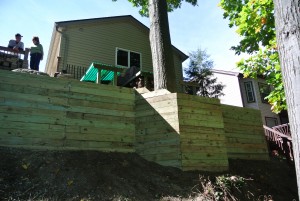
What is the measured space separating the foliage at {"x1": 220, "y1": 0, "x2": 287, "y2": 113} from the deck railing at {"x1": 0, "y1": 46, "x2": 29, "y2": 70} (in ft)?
25.6

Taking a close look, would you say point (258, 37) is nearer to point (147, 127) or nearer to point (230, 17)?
point (230, 17)

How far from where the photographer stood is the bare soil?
4.96 metres

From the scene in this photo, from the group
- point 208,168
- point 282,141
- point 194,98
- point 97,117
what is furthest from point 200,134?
point 282,141

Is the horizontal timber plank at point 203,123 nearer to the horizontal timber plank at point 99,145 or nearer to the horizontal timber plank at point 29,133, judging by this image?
the horizontal timber plank at point 99,145

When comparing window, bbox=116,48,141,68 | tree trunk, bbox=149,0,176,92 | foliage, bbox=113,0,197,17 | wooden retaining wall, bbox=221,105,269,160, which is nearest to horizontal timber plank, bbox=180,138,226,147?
wooden retaining wall, bbox=221,105,269,160

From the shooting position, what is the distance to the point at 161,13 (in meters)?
8.85

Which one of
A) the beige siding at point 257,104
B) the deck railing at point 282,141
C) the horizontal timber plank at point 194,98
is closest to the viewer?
the horizontal timber plank at point 194,98

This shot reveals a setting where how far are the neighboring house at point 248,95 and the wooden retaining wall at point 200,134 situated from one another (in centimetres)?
1504

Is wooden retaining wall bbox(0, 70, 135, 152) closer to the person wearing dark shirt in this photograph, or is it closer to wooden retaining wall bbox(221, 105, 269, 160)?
wooden retaining wall bbox(221, 105, 269, 160)

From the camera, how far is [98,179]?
18.3 ft

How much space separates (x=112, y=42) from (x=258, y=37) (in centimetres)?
997

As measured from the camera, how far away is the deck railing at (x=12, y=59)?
33.6 feet

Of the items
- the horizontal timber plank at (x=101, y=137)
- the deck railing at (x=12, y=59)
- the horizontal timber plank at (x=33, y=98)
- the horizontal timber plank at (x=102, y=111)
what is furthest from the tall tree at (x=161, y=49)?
the deck railing at (x=12, y=59)

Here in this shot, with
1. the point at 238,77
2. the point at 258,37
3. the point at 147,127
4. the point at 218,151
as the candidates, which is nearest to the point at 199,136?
the point at 218,151
